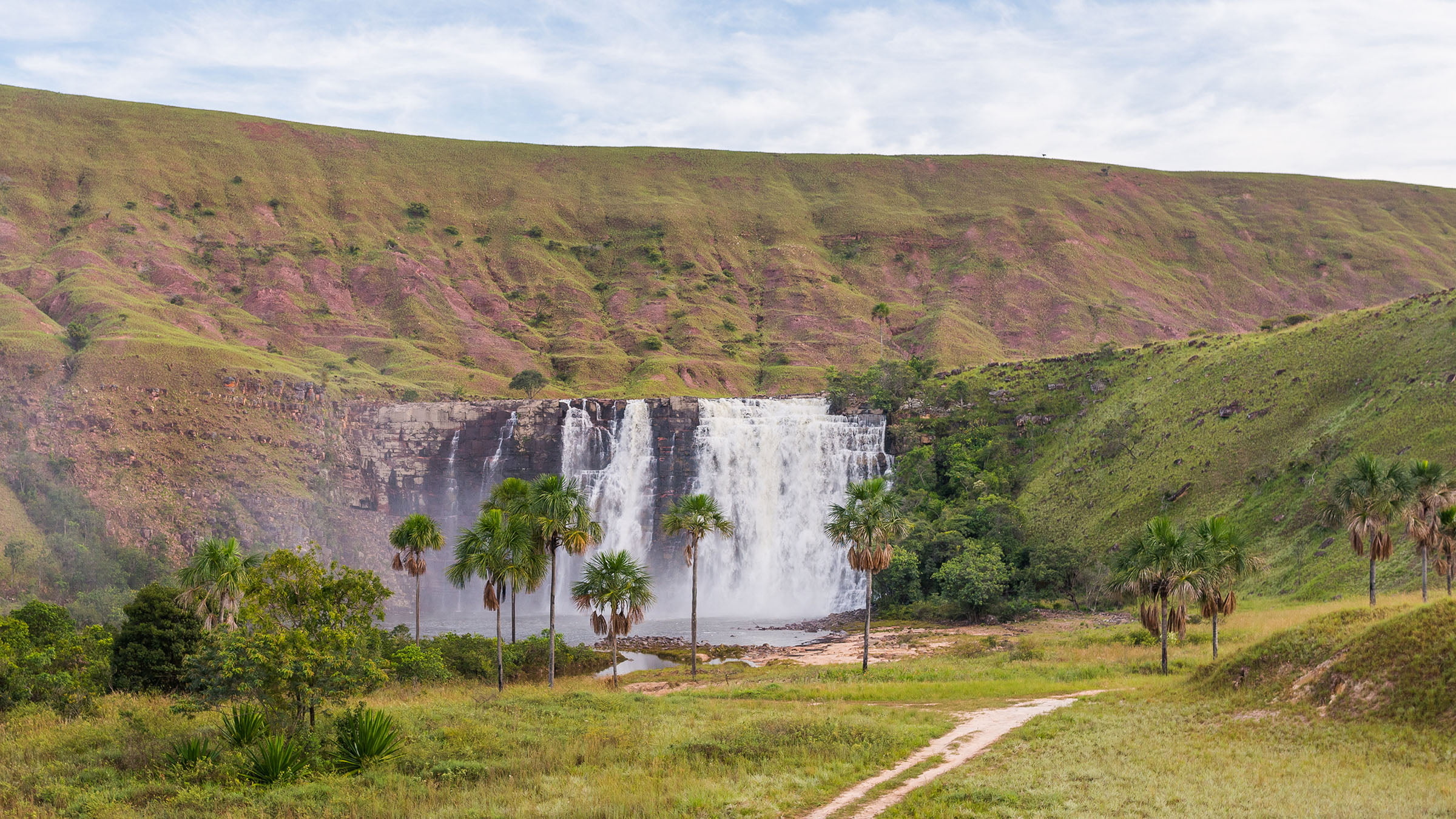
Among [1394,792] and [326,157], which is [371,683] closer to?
[1394,792]

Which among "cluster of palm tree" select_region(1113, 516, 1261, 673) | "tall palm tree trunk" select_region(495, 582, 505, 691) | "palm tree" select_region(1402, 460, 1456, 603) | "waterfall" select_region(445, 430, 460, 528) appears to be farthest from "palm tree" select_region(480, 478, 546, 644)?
"waterfall" select_region(445, 430, 460, 528)

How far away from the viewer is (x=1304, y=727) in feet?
75.9

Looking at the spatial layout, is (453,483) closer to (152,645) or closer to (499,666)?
(499,666)

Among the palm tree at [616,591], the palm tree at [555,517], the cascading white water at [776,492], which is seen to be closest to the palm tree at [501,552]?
the palm tree at [555,517]

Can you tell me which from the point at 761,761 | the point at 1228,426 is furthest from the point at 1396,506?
the point at 761,761

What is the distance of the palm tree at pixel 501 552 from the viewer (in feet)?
117

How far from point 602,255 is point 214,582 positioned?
384ft

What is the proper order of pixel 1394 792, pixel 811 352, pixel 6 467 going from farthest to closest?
1. pixel 811 352
2. pixel 6 467
3. pixel 1394 792

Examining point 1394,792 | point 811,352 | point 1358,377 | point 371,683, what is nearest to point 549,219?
point 811,352

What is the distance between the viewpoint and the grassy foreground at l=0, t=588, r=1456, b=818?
17828mm

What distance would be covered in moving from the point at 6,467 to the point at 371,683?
7271 centimetres

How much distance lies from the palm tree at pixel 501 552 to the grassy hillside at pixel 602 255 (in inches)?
2564

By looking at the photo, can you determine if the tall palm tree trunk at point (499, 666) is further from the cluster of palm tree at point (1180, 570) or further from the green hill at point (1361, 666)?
the green hill at point (1361, 666)

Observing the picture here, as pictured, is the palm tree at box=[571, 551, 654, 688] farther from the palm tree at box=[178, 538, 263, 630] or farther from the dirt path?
the dirt path
